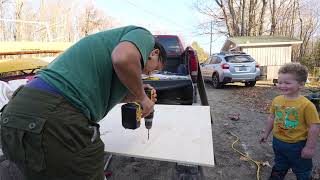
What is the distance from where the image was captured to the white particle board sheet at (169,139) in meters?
2.10

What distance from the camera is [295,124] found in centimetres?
294

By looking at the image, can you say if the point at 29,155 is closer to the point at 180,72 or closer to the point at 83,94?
the point at 83,94

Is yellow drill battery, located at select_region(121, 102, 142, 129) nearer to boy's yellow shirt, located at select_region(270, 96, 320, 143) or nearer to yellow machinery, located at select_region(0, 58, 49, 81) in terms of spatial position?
boy's yellow shirt, located at select_region(270, 96, 320, 143)

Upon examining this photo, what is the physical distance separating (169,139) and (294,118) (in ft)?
4.13

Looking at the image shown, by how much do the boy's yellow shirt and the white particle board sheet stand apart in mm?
701

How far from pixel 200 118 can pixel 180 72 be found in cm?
323

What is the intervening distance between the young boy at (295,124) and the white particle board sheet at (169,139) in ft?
2.38

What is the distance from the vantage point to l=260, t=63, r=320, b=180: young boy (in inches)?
112

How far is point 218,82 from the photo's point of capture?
1373 centimetres

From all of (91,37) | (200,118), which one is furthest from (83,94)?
(200,118)

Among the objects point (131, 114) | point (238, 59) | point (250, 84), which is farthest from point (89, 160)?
point (250, 84)

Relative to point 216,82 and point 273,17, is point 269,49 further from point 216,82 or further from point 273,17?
point 273,17

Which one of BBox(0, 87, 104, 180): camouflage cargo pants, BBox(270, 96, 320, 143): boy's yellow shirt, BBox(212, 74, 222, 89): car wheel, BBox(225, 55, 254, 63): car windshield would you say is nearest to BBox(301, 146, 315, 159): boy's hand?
BBox(270, 96, 320, 143): boy's yellow shirt

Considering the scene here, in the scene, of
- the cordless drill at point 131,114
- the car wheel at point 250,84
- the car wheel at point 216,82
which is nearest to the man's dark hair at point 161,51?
the cordless drill at point 131,114
